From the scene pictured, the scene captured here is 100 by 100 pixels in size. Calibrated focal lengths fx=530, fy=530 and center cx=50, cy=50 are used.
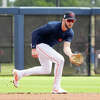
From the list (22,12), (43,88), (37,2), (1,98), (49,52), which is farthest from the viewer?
(37,2)

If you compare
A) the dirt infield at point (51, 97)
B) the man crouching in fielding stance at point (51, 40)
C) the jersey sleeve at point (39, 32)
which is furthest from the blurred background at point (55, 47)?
the dirt infield at point (51, 97)

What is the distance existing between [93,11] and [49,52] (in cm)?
864

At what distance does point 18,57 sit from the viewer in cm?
1978

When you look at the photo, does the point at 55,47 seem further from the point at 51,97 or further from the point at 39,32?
the point at 51,97

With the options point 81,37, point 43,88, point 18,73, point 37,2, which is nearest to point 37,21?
point 81,37

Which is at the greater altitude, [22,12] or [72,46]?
[22,12]

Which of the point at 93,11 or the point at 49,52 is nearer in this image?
the point at 49,52

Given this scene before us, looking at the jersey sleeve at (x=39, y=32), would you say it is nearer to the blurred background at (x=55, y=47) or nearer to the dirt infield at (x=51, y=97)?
the dirt infield at (x=51, y=97)

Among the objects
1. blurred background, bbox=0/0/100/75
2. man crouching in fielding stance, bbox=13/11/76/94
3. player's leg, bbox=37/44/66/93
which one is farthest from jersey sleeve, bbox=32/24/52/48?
blurred background, bbox=0/0/100/75

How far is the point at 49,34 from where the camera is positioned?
11562 mm

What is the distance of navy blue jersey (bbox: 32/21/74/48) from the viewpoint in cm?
1148

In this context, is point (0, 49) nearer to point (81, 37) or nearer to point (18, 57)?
point (18, 57)

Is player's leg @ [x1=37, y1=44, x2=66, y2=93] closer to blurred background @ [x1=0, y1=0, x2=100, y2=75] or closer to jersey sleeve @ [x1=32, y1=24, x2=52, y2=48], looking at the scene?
jersey sleeve @ [x1=32, y1=24, x2=52, y2=48]

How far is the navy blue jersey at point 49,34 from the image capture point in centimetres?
1148
